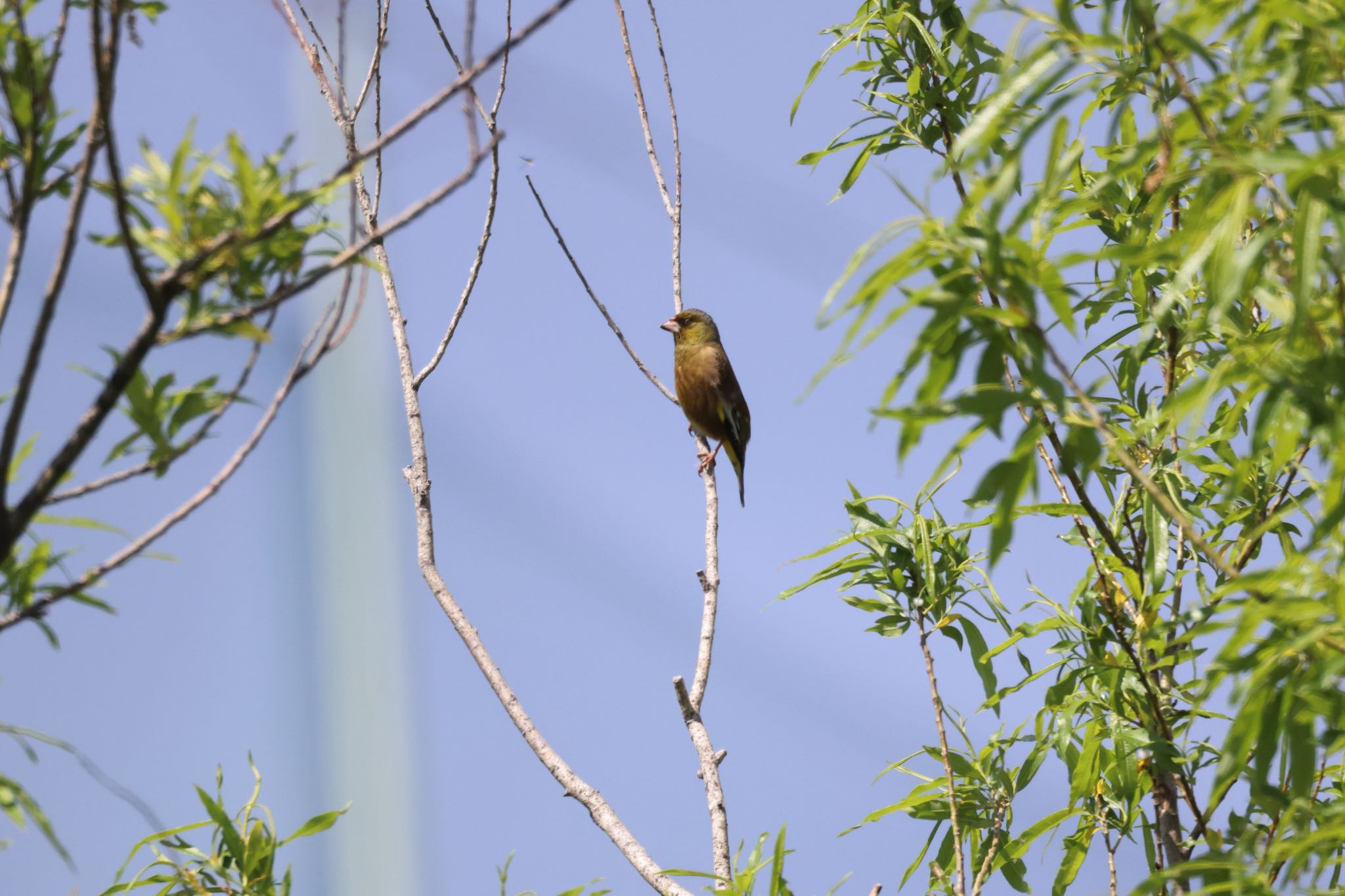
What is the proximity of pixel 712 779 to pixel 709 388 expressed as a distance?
2.43 metres

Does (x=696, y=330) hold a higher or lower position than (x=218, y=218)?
higher

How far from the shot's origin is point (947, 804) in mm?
1654

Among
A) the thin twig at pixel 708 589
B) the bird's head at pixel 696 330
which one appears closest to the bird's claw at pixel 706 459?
the thin twig at pixel 708 589

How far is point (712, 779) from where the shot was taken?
5.76ft

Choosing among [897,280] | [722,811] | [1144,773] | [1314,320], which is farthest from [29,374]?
[1144,773]

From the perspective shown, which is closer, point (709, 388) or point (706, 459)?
point (706, 459)

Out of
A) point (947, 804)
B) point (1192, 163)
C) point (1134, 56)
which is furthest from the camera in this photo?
point (947, 804)

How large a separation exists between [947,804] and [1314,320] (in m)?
0.89

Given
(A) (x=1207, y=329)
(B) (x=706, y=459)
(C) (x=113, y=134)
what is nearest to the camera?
(C) (x=113, y=134)

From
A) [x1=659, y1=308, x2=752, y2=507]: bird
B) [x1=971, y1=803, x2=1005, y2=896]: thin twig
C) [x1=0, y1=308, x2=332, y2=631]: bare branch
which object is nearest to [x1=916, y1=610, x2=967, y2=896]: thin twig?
[x1=971, y1=803, x2=1005, y2=896]: thin twig

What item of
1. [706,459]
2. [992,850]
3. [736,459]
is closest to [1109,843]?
[992,850]

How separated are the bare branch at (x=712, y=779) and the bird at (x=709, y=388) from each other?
83.1 inches

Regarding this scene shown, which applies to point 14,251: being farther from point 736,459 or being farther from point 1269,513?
point 736,459

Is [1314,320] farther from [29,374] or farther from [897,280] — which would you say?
[29,374]
